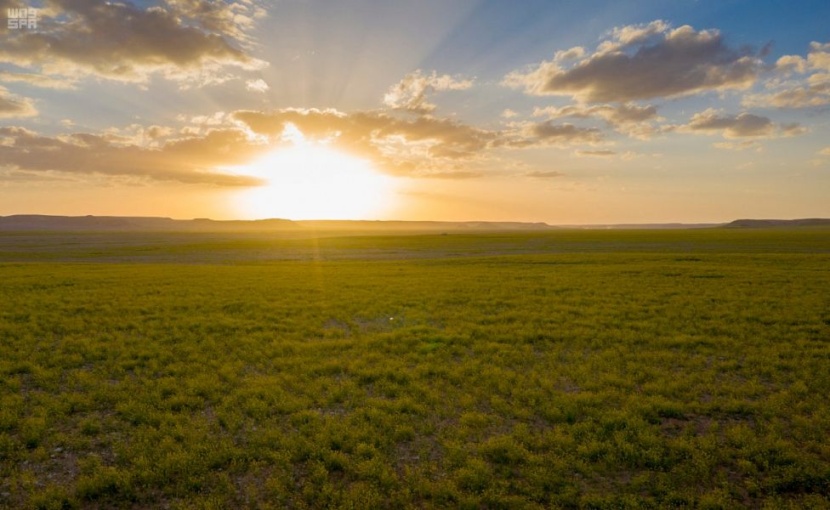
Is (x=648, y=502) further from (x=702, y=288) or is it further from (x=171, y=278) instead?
(x=171, y=278)

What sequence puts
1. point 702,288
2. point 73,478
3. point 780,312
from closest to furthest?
point 73,478, point 780,312, point 702,288

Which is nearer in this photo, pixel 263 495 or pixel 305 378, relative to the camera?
pixel 263 495

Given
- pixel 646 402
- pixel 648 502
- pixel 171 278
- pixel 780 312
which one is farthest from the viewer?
pixel 171 278

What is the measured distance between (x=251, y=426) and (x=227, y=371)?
437 cm

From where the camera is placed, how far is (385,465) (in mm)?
9289

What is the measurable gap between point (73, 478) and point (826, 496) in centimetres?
1565

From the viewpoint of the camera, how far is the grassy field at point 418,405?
8562 millimetres

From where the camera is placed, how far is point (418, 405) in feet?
39.9

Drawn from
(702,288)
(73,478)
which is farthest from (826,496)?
(702,288)

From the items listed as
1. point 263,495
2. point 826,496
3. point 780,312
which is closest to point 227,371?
point 263,495

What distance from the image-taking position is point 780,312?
22.1 meters

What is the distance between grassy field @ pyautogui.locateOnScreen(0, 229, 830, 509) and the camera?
28.1ft

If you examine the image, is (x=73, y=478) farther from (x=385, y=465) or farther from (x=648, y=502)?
(x=648, y=502)

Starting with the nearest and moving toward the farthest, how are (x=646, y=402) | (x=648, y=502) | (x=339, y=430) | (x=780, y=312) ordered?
(x=648, y=502) → (x=339, y=430) → (x=646, y=402) → (x=780, y=312)
